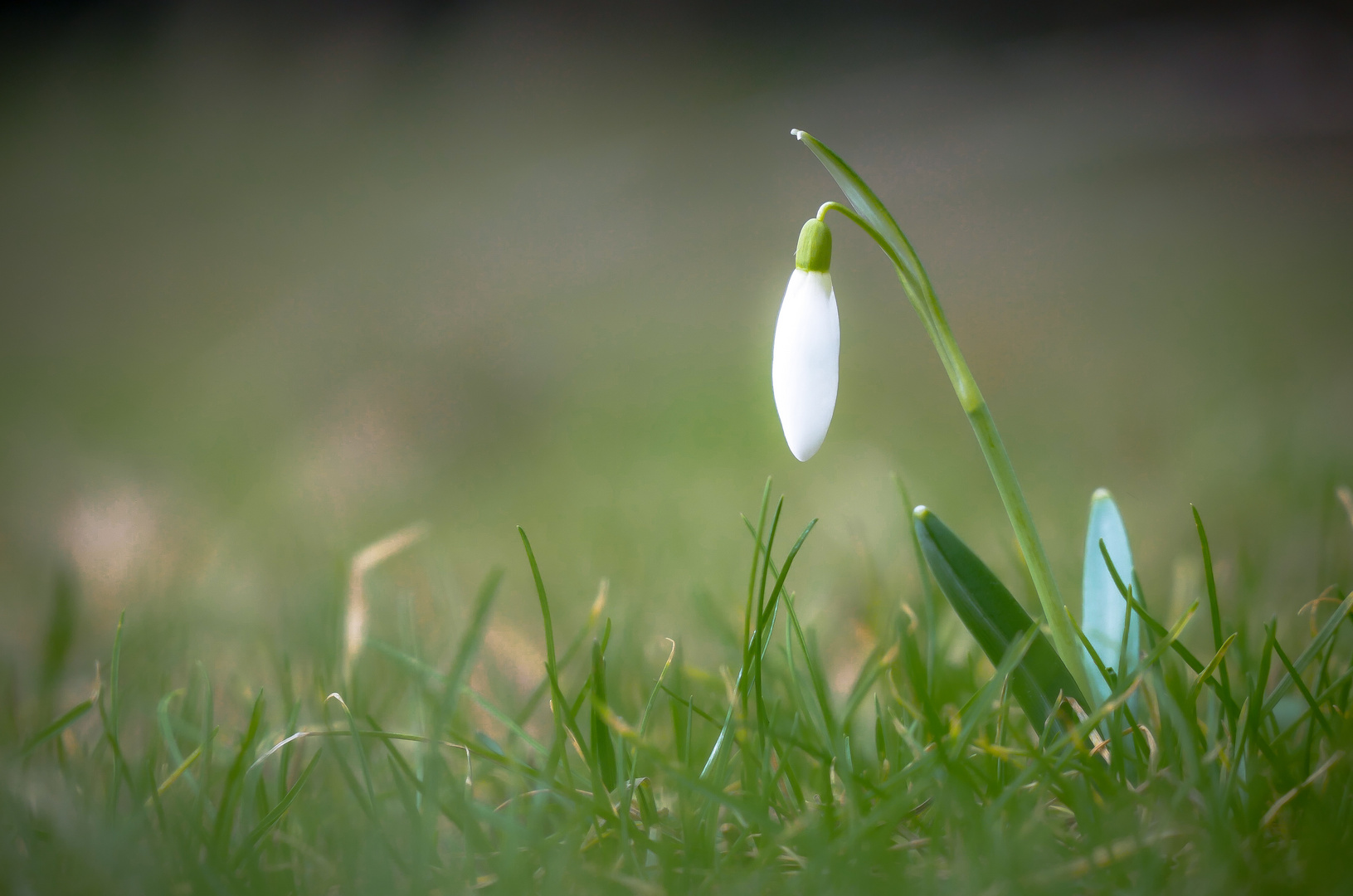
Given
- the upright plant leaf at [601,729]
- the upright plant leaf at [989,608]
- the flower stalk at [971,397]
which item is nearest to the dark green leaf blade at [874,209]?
the flower stalk at [971,397]

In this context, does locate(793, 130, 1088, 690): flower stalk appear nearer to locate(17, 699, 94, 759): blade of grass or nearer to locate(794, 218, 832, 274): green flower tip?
locate(794, 218, 832, 274): green flower tip

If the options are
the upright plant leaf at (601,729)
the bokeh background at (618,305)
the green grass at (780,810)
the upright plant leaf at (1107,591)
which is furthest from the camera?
the bokeh background at (618,305)

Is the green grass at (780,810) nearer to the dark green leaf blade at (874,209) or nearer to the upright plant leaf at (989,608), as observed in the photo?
the upright plant leaf at (989,608)

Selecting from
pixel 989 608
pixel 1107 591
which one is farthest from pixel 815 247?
pixel 1107 591

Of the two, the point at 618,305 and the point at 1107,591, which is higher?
the point at 618,305

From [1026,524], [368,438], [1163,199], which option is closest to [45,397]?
[368,438]

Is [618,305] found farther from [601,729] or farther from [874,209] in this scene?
[601,729]

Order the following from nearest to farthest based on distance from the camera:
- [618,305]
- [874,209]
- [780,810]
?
[780,810] → [874,209] → [618,305]
